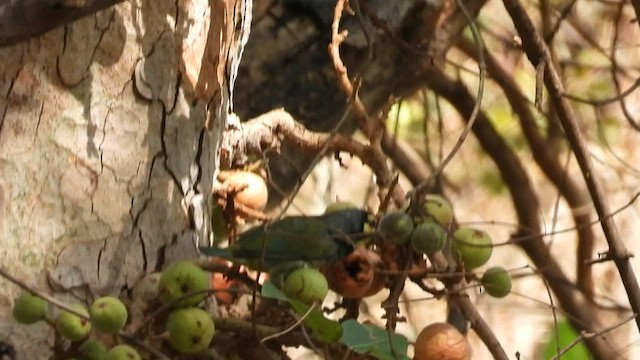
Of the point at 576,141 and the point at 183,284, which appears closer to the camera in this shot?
the point at 183,284

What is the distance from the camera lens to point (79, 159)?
0.67 metres

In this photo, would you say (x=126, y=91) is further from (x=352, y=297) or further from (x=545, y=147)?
(x=545, y=147)

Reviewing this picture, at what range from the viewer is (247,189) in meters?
0.80

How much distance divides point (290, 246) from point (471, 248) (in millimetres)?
127

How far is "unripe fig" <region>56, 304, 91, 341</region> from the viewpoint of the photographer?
0.55 metres

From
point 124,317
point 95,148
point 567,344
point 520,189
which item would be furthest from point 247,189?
point 520,189

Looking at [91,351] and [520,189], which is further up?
[520,189]

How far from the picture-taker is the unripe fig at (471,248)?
67 centimetres

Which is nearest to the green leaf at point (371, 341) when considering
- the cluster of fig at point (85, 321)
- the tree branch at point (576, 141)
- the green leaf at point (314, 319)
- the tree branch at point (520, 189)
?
the green leaf at point (314, 319)

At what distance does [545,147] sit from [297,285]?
48.6 inches

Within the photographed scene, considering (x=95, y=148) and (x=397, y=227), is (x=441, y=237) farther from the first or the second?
(x=95, y=148)

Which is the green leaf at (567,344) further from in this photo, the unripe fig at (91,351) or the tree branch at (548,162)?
the unripe fig at (91,351)

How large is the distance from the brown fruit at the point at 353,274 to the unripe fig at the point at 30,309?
7.5 inches

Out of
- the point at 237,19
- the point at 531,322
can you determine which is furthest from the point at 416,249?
the point at 531,322
